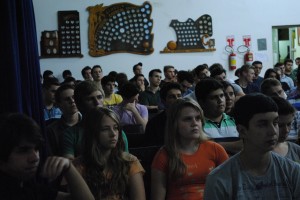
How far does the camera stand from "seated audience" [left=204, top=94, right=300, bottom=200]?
2.04 meters

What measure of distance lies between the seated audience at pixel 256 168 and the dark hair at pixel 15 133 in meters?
0.79

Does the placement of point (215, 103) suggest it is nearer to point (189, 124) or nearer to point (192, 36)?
point (189, 124)

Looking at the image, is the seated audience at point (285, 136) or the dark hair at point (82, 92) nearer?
the seated audience at point (285, 136)

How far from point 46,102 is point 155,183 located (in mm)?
2867

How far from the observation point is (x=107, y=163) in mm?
2873

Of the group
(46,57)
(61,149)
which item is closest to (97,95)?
(61,149)

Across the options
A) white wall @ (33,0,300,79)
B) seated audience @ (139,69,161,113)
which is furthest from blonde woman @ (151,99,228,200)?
white wall @ (33,0,300,79)

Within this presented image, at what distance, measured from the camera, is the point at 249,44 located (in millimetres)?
11438

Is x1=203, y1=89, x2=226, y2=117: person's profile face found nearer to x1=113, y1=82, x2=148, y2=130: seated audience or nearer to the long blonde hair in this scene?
the long blonde hair

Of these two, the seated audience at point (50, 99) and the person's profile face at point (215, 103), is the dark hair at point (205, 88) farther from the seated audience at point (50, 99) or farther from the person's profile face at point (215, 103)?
the seated audience at point (50, 99)

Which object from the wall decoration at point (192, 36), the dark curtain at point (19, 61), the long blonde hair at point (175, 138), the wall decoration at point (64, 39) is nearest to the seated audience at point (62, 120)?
the dark curtain at point (19, 61)

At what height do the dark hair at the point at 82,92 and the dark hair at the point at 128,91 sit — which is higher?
the dark hair at the point at 82,92

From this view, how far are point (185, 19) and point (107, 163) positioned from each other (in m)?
8.81

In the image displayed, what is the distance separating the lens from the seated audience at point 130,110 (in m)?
5.43
